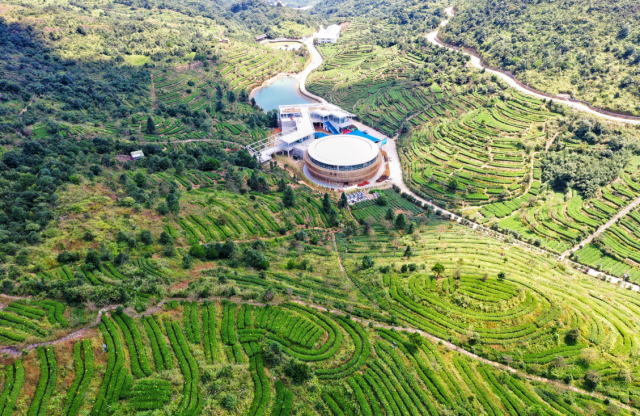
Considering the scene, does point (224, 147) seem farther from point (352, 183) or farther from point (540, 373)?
point (540, 373)

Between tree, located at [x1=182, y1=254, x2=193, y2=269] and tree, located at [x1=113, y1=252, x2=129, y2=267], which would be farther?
tree, located at [x1=182, y1=254, x2=193, y2=269]

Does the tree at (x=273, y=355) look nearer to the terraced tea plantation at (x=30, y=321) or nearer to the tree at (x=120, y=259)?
the terraced tea plantation at (x=30, y=321)

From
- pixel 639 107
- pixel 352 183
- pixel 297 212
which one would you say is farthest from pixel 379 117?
pixel 639 107

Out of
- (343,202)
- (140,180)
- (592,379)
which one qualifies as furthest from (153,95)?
(592,379)

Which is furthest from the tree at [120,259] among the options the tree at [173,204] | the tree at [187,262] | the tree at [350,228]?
the tree at [350,228]

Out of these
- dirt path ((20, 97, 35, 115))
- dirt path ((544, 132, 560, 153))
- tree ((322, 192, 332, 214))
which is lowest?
tree ((322, 192, 332, 214))

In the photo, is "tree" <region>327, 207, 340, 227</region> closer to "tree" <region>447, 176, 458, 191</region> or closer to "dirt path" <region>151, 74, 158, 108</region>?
"tree" <region>447, 176, 458, 191</region>

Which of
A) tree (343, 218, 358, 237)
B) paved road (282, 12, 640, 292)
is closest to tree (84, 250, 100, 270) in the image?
tree (343, 218, 358, 237)
